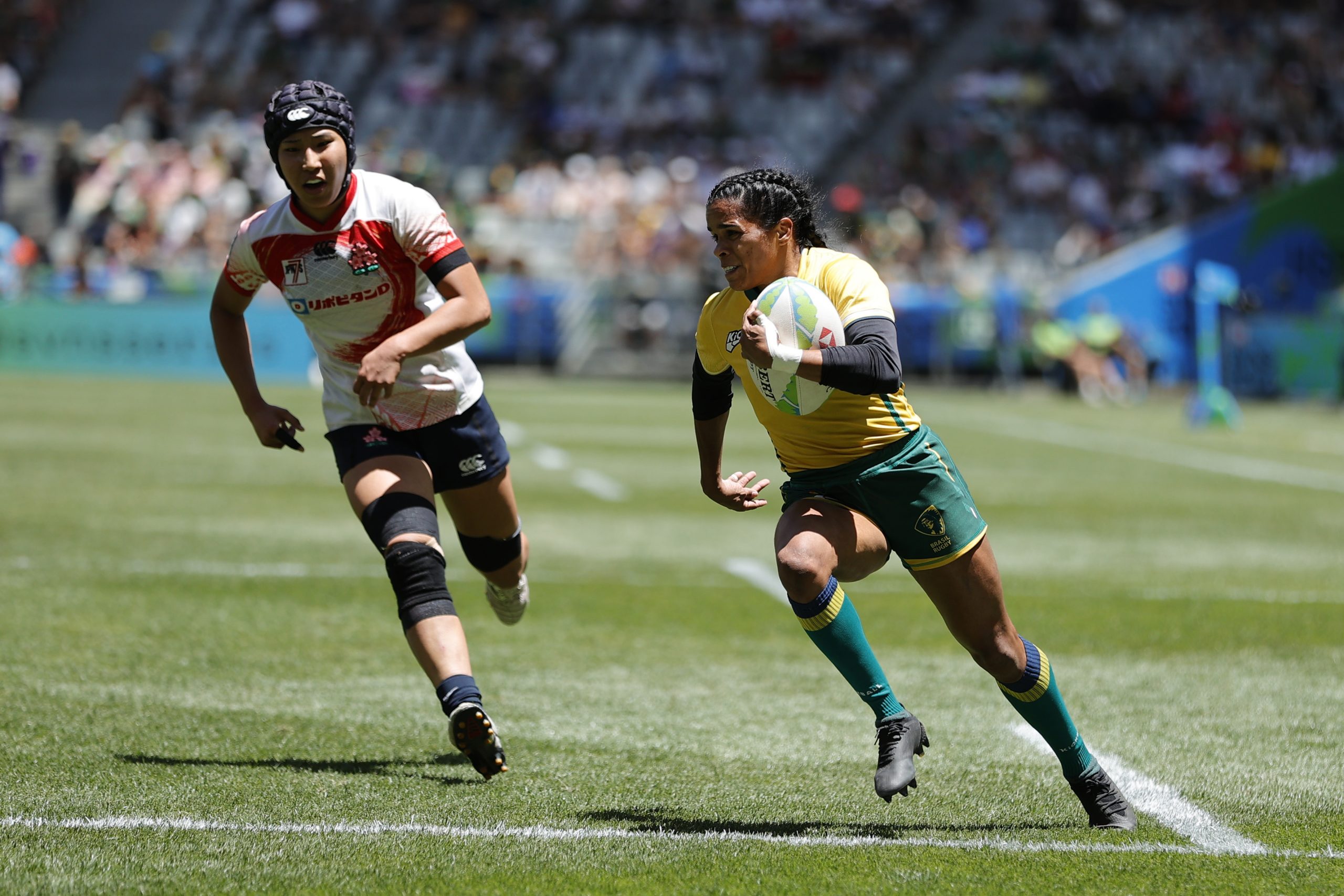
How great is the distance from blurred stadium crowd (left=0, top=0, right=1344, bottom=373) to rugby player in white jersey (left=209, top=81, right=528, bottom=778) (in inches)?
991

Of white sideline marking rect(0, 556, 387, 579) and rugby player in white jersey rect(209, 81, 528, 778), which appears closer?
rugby player in white jersey rect(209, 81, 528, 778)

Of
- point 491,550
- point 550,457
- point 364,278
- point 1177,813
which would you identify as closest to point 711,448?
point 364,278

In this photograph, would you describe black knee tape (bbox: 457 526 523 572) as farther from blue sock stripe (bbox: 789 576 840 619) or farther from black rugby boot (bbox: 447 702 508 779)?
blue sock stripe (bbox: 789 576 840 619)

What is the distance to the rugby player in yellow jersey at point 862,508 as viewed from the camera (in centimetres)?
481

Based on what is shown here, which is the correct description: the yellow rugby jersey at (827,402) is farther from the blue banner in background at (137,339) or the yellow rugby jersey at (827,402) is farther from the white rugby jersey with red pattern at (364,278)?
the blue banner in background at (137,339)

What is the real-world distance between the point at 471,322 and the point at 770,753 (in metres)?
1.77

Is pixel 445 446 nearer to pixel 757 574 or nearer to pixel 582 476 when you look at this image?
pixel 757 574

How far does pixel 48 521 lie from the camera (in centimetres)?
1156

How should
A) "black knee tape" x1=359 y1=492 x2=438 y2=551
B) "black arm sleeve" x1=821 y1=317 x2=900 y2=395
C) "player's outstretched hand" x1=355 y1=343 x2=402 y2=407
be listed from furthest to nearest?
1. "black knee tape" x1=359 y1=492 x2=438 y2=551
2. "player's outstretched hand" x1=355 y1=343 x2=402 y2=407
3. "black arm sleeve" x1=821 y1=317 x2=900 y2=395

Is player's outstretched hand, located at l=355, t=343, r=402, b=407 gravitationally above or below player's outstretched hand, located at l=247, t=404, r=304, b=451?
above

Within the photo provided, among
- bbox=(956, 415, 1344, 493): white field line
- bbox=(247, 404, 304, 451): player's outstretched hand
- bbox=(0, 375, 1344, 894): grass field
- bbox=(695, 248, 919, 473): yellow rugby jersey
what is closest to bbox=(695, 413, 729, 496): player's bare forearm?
bbox=(695, 248, 919, 473): yellow rugby jersey

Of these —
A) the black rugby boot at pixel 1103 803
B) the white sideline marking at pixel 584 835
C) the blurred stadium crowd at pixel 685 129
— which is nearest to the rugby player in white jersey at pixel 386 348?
the white sideline marking at pixel 584 835

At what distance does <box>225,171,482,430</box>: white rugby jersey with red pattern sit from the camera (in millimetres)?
5539

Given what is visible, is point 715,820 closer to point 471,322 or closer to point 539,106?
point 471,322
